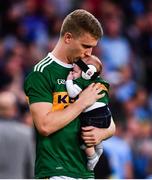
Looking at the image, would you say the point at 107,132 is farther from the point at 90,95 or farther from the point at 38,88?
the point at 38,88

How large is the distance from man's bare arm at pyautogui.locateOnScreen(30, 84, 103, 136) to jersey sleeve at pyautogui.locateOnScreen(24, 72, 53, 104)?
4 cm

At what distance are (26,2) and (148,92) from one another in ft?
8.87

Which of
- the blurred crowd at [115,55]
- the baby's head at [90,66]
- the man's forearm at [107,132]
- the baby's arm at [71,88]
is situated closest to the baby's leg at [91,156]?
the man's forearm at [107,132]

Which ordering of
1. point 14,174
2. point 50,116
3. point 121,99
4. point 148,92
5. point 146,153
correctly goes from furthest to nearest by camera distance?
point 148,92, point 121,99, point 146,153, point 14,174, point 50,116

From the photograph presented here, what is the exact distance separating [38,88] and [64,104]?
0.22 metres

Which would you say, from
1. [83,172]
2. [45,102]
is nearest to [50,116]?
[45,102]

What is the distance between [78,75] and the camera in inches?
248

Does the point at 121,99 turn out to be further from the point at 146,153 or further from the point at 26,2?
the point at 26,2

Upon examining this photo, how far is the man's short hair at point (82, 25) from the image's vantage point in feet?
20.5

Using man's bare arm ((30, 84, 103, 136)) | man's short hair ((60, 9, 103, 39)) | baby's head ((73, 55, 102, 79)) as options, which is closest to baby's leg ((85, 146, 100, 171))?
man's bare arm ((30, 84, 103, 136))

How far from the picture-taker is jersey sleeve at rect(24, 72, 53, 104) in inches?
246

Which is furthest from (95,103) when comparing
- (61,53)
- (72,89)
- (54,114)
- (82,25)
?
(82,25)

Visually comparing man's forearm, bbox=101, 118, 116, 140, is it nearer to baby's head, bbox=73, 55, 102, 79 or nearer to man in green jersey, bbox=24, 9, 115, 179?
man in green jersey, bbox=24, 9, 115, 179

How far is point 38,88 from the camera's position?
6273 mm
